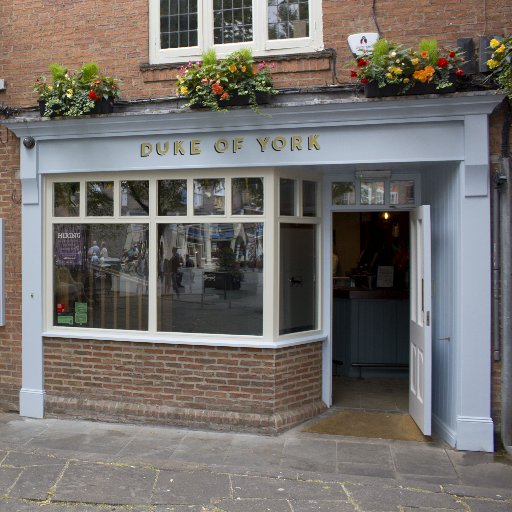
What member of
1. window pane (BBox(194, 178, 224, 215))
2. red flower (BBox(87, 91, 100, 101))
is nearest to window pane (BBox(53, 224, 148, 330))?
window pane (BBox(194, 178, 224, 215))

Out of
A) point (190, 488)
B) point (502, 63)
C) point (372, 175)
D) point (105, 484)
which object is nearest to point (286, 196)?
point (372, 175)

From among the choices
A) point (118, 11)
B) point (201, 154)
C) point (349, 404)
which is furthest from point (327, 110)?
point (349, 404)

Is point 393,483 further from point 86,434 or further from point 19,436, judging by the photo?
point 19,436

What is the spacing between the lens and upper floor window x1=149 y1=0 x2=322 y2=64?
660cm

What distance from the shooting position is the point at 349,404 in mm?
7387

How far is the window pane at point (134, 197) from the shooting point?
692 cm

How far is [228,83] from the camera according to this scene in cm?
624

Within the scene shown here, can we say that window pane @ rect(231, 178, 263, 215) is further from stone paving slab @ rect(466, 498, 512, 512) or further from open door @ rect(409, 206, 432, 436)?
stone paving slab @ rect(466, 498, 512, 512)

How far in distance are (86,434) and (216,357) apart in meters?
1.60

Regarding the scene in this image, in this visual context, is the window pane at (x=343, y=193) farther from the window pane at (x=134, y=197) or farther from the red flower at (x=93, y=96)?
the red flower at (x=93, y=96)

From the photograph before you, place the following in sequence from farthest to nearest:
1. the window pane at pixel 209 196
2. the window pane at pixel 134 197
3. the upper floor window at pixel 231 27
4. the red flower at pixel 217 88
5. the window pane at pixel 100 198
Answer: the window pane at pixel 100 198 → the window pane at pixel 134 197 → the window pane at pixel 209 196 → the upper floor window at pixel 231 27 → the red flower at pixel 217 88

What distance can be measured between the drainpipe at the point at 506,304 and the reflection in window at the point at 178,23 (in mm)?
3479

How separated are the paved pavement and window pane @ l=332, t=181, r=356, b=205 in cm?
264

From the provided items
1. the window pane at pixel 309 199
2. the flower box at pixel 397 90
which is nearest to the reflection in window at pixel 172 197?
the window pane at pixel 309 199
